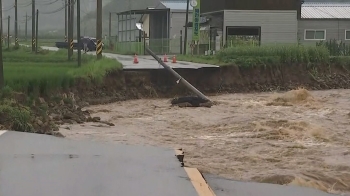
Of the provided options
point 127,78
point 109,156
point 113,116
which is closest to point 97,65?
point 127,78

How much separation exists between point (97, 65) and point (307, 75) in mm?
12500

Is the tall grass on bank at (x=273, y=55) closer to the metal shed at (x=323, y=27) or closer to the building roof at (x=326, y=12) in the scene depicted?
the metal shed at (x=323, y=27)

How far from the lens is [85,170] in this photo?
25.8 feet

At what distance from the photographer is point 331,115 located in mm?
24656

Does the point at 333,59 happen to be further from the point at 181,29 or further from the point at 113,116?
the point at 181,29

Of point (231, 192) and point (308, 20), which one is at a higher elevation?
point (308, 20)

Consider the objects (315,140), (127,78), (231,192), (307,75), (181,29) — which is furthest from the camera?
(181,29)

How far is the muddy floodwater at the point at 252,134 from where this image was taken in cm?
1300

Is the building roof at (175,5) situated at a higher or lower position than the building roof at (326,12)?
higher

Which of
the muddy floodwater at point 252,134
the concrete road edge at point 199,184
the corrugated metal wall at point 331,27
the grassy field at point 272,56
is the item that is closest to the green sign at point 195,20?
the corrugated metal wall at point 331,27

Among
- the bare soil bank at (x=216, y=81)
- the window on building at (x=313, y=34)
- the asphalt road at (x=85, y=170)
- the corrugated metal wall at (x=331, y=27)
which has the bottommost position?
the bare soil bank at (x=216, y=81)

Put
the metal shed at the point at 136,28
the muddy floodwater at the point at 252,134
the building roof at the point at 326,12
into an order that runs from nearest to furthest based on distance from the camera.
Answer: the muddy floodwater at the point at 252,134, the building roof at the point at 326,12, the metal shed at the point at 136,28

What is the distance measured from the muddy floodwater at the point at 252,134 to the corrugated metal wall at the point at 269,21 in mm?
22188

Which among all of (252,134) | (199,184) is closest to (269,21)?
(252,134)
